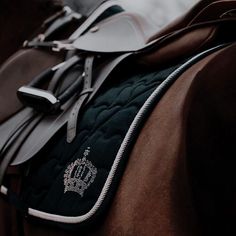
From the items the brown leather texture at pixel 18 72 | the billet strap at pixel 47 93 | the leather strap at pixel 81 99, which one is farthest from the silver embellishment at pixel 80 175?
the brown leather texture at pixel 18 72

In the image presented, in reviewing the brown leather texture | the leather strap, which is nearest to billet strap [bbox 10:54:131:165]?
the leather strap

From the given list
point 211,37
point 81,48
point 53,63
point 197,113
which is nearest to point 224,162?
point 197,113

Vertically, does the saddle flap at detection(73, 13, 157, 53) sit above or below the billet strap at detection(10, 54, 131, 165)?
above

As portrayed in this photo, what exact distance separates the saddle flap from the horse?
0.80 feet

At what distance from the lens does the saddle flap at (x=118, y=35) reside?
0.91 meters

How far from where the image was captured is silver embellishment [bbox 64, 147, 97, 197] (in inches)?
28.6

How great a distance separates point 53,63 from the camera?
1.12m

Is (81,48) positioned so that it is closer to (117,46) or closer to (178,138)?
(117,46)

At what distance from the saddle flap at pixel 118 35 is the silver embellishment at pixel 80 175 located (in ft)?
0.76

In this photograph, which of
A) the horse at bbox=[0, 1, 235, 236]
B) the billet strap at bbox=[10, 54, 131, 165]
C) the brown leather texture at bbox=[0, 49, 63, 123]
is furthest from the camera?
the brown leather texture at bbox=[0, 49, 63, 123]

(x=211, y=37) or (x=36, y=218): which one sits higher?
(x=211, y=37)

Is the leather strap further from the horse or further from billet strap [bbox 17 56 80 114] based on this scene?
the horse

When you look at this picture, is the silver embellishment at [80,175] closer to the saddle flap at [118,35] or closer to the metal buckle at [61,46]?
the saddle flap at [118,35]

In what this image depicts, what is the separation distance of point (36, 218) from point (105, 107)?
8.2 inches
